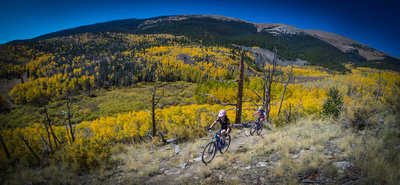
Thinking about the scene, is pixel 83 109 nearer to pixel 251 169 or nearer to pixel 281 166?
pixel 251 169

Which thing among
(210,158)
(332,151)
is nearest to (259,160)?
(210,158)

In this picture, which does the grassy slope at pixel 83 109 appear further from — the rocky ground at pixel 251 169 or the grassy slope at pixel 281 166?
the rocky ground at pixel 251 169

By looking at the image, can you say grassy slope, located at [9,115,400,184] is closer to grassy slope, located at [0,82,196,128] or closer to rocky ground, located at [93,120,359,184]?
rocky ground, located at [93,120,359,184]

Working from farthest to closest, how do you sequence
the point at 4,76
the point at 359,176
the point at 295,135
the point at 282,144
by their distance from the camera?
the point at 4,76 → the point at 295,135 → the point at 282,144 → the point at 359,176

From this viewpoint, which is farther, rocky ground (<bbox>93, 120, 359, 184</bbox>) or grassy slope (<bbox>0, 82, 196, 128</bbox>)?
grassy slope (<bbox>0, 82, 196, 128</bbox>)

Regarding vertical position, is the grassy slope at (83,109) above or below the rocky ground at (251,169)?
below

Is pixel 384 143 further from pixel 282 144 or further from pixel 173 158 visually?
pixel 173 158

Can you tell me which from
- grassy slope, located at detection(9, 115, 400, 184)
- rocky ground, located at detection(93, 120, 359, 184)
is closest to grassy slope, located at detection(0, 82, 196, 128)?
grassy slope, located at detection(9, 115, 400, 184)

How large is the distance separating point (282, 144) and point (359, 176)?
3306mm

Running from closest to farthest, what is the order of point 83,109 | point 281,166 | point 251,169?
1. point 281,166
2. point 251,169
3. point 83,109

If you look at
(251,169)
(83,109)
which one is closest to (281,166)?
(251,169)

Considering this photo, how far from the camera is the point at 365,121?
8289mm

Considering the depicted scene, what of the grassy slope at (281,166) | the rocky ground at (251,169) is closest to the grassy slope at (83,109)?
the grassy slope at (281,166)

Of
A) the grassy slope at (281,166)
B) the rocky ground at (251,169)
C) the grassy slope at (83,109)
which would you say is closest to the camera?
the grassy slope at (281,166)
